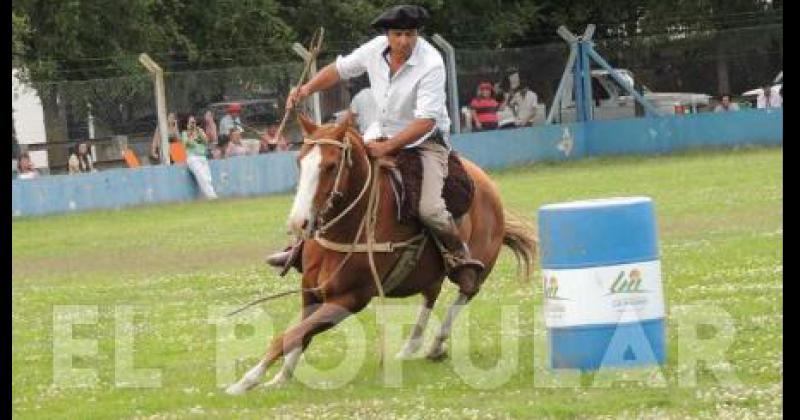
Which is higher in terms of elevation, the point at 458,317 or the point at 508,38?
the point at 508,38

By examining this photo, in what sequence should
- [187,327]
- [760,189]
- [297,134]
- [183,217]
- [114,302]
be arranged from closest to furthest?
[187,327]
[114,302]
[760,189]
[183,217]
[297,134]

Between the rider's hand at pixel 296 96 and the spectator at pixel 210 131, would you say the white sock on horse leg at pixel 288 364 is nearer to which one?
the rider's hand at pixel 296 96

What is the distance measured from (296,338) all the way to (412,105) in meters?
1.88

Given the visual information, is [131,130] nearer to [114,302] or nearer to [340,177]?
[114,302]

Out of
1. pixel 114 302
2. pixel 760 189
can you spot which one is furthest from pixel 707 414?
pixel 760 189

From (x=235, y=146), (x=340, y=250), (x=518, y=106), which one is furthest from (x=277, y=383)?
(x=518, y=106)

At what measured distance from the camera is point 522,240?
1303cm

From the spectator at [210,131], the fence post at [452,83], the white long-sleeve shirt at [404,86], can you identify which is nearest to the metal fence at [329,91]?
the spectator at [210,131]

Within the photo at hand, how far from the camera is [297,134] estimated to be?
1433 inches

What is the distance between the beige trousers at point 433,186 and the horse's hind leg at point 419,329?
81 cm

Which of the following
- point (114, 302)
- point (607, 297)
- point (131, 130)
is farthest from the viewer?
point (131, 130)

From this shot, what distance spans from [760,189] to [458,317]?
13659 millimetres

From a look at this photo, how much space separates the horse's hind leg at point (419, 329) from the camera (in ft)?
39.1

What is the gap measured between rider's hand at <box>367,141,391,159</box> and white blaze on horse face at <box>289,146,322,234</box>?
74 centimetres
